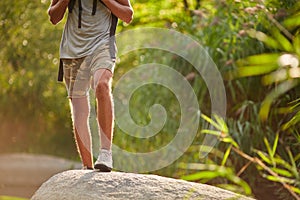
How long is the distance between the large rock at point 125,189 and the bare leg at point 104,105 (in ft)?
0.74

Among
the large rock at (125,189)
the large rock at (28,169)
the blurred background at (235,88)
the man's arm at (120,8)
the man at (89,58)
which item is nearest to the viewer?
the large rock at (125,189)

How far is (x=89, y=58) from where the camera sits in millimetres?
4355

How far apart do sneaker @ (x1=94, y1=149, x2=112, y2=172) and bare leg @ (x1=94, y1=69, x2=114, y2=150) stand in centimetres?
3

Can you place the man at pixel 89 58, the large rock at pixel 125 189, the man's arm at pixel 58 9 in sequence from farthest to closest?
the man's arm at pixel 58 9
the man at pixel 89 58
the large rock at pixel 125 189

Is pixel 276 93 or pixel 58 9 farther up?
pixel 276 93

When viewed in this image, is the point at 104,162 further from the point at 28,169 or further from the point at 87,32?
the point at 28,169

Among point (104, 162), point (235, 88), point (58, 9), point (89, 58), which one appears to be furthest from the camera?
point (235, 88)

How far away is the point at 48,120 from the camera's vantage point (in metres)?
14.4

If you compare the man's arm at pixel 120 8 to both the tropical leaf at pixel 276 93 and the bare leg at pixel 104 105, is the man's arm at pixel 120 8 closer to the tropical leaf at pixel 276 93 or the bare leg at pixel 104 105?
the bare leg at pixel 104 105

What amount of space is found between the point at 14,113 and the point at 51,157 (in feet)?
4.62

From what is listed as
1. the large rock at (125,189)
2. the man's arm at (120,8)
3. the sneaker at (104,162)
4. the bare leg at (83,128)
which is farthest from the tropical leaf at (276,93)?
the bare leg at (83,128)

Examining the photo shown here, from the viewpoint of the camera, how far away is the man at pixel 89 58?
13.9 ft

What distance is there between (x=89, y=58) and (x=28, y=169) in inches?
350

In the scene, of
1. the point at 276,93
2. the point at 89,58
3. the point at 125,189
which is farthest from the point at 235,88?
the point at 276,93
